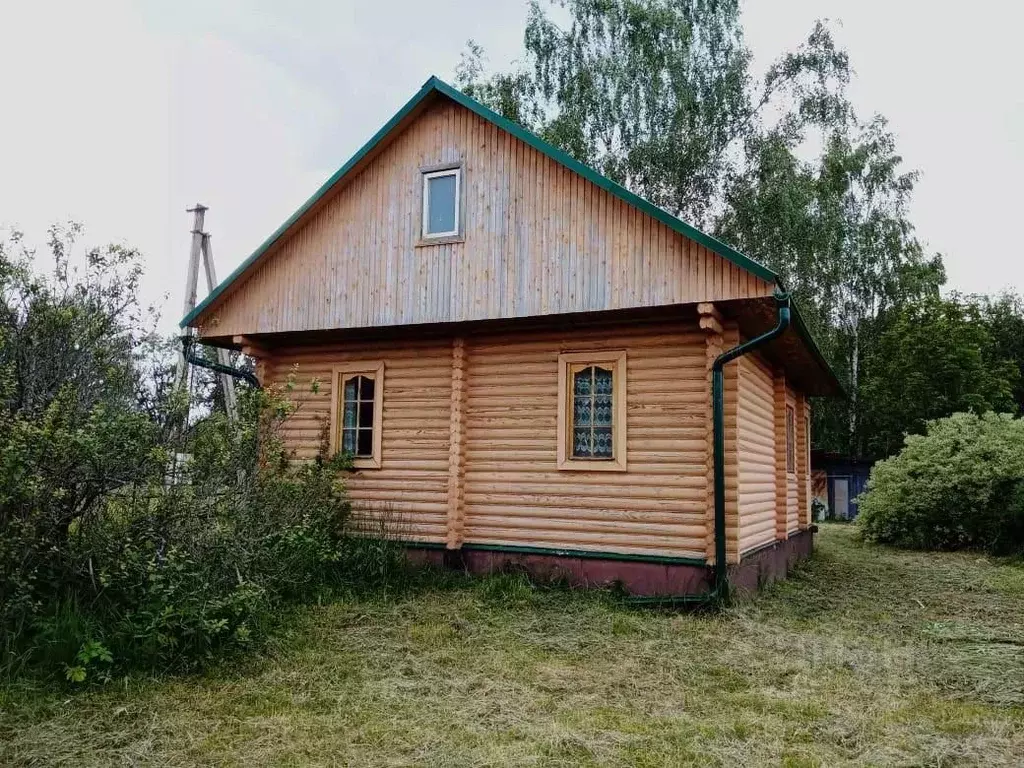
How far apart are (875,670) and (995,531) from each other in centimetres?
1209

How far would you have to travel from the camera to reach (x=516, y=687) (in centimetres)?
628

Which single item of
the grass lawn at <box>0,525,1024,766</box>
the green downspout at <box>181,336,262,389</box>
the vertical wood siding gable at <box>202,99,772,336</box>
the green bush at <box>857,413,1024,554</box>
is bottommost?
the grass lawn at <box>0,525,1024,766</box>

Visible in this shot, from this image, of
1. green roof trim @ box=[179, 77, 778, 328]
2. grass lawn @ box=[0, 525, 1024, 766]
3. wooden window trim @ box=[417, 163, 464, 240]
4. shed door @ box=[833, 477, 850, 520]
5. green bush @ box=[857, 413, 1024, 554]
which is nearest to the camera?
grass lawn @ box=[0, 525, 1024, 766]

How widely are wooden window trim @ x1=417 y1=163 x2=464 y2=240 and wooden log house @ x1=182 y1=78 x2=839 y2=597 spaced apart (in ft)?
0.11

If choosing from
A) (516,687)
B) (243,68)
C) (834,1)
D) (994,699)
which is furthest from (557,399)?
(834,1)

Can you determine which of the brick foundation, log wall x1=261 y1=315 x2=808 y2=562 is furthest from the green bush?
the brick foundation

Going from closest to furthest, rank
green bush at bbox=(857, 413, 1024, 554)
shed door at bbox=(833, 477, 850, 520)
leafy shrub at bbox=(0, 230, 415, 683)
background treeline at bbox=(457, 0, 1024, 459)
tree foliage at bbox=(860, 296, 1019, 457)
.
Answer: leafy shrub at bbox=(0, 230, 415, 683)
green bush at bbox=(857, 413, 1024, 554)
background treeline at bbox=(457, 0, 1024, 459)
shed door at bbox=(833, 477, 850, 520)
tree foliage at bbox=(860, 296, 1019, 457)

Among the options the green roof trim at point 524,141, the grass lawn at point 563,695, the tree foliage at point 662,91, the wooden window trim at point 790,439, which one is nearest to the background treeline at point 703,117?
the tree foliage at point 662,91

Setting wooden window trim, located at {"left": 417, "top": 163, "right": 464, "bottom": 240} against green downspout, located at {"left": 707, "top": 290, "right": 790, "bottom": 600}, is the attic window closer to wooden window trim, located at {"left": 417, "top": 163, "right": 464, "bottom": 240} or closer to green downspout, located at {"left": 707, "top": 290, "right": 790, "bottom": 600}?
wooden window trim, located at {"left": 417, "top": 163, "right": 464, "bottom": 240}

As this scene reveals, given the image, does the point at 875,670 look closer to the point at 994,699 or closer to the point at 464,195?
the point at 994,699

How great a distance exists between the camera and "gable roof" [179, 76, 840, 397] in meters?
8.95

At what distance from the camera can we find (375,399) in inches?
452

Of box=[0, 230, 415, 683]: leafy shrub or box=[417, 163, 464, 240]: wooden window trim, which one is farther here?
box=[417, 163, 464, 240]: wooden window trim

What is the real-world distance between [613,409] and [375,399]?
11.3ft
